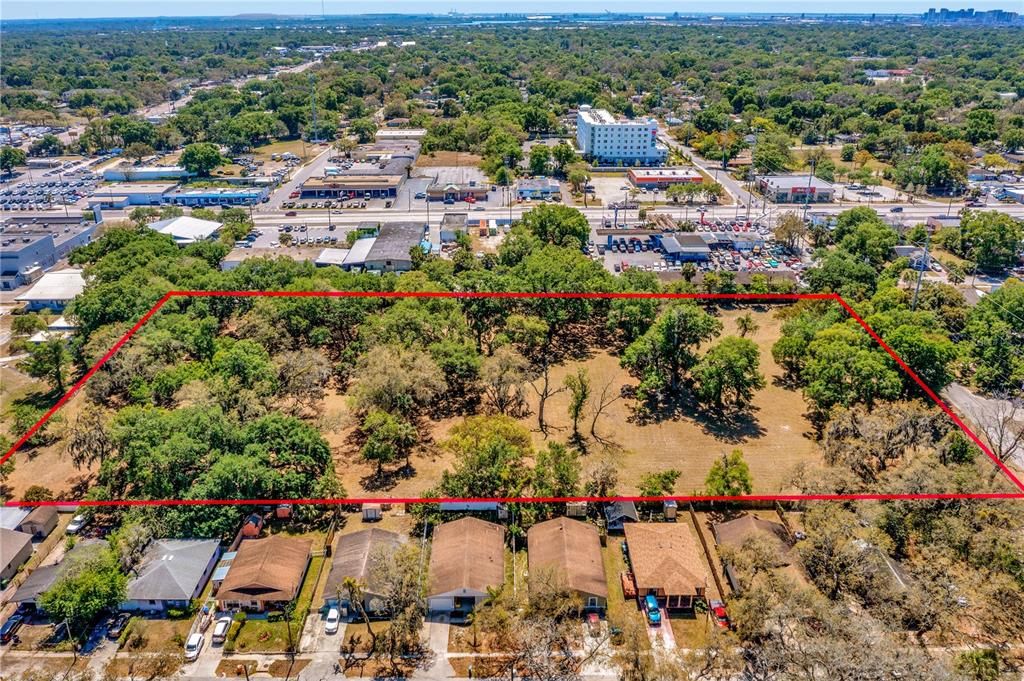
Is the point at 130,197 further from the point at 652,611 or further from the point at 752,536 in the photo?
the point at 752,536

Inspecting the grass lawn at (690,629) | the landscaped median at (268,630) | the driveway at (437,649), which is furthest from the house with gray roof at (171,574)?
the grass lawn at (690,629)

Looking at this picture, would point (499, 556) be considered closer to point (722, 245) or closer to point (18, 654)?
point (18, 654)

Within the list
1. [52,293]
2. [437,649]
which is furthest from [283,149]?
[437,649]

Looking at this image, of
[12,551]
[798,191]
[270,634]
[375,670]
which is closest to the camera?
[375,670]

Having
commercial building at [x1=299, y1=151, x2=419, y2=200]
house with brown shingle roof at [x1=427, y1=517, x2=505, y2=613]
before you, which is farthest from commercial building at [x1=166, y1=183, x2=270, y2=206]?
house with brown shingle roof at [x1=427, y1=517, x2=505, y2=613]

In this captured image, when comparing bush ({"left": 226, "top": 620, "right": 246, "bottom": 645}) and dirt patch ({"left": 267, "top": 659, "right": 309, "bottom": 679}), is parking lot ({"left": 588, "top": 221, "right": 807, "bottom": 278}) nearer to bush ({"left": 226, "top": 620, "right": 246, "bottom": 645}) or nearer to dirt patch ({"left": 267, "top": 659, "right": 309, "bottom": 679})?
bush ({"left": 226, "top": 620, "right": 246, "bottom": 645})

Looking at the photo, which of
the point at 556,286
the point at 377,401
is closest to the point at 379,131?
the point at 556,286
